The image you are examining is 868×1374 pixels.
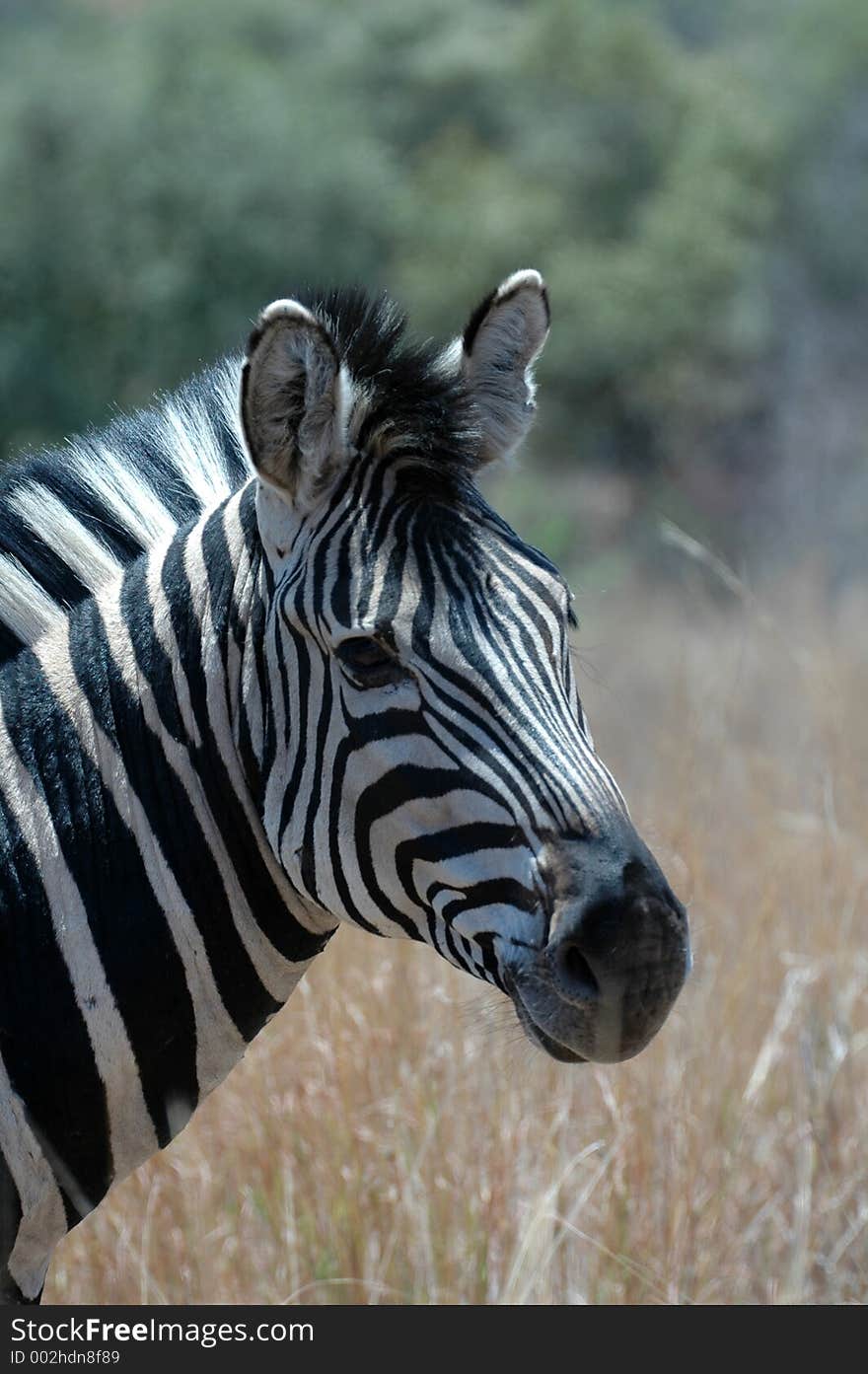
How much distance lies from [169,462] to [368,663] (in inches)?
32.8

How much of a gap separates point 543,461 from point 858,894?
1852cm

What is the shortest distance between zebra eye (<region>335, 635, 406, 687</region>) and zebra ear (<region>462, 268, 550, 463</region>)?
592 millimetres

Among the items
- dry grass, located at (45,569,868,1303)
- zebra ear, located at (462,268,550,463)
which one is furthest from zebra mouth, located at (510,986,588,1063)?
zebra ear, located at (462,268,550,463)

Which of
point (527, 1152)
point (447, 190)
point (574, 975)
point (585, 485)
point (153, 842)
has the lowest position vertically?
point (527, 1152)

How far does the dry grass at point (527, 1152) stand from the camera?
13.1ft

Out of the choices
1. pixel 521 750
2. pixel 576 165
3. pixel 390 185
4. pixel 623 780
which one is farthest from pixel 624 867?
pixel 576 165

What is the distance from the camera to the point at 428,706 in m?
2.43

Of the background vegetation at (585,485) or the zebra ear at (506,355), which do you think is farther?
the background vegetation at (585,485)

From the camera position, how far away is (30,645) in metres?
2.79

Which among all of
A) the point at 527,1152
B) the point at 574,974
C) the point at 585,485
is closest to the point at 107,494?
the point at 574,974

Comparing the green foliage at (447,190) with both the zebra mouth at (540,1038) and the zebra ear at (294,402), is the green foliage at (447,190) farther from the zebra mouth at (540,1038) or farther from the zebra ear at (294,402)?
the zebra mouth at (540,1038)

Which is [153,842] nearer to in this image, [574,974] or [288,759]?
[288,759]

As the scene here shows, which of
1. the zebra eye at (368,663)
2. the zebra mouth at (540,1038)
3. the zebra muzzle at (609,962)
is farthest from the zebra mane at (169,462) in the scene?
the zebra mouth at (540,1038)
